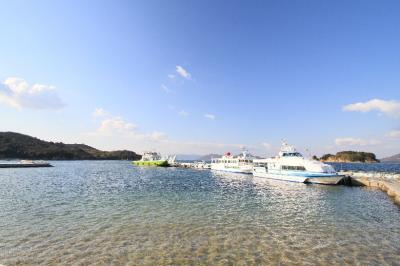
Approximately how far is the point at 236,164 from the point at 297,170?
112 feet

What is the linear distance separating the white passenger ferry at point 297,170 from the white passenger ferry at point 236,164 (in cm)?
1381

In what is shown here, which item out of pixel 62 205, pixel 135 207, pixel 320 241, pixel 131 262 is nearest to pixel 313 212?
pixel 320 241

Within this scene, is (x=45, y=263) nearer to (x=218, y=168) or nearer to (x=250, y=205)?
(x=250, y=205)

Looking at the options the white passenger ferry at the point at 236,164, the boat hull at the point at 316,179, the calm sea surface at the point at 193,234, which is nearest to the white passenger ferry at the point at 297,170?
the boat hull at the point at 316,179

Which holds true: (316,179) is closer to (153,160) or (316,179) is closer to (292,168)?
(292,168)

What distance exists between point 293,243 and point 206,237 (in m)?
4.95

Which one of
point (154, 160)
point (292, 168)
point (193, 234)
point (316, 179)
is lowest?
point (193, 234)

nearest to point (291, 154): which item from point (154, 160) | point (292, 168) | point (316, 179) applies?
point (292, 168)

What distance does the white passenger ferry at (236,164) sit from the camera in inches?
3164

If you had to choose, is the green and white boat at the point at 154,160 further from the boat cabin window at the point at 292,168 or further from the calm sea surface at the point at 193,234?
the calm sea surface at the point at 193,234

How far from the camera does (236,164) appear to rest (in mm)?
86438

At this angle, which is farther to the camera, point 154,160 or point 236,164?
point 154,160

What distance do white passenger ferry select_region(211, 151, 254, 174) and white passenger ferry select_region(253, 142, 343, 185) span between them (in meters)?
13.8

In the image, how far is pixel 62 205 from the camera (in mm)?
25344
